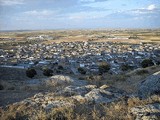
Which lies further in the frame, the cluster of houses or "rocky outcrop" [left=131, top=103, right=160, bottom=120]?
the cluster of houses

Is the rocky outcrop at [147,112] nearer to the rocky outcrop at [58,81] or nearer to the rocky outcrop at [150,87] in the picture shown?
the rocky outcrop at [150,87]

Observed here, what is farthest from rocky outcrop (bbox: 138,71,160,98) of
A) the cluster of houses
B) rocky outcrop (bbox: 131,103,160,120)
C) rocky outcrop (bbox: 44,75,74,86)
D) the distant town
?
the cluster of houses

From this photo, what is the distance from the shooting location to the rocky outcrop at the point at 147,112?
8.49 metres

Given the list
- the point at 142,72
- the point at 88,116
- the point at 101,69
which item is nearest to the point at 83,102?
the point at 88,116

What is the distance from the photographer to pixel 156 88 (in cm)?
1271

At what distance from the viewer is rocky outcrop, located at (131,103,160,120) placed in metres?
8.49

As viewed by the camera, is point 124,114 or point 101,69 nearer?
point 124,114

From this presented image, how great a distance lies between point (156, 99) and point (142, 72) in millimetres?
15305

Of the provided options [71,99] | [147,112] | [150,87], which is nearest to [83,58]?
[150,87]

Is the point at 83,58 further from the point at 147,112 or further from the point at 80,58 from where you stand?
the point at 147,112

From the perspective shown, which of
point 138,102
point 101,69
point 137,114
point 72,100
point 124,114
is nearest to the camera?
point 137,114

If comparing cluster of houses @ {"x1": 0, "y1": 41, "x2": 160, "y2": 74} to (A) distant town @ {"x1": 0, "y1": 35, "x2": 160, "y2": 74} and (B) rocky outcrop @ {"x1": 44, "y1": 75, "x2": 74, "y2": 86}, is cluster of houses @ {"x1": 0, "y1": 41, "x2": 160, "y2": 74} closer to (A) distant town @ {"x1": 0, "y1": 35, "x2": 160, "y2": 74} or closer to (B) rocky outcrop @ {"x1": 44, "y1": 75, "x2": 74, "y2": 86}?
(A) distant town @ {"x1": 0, "y1": 35, "x2": 160, "y2": 74}

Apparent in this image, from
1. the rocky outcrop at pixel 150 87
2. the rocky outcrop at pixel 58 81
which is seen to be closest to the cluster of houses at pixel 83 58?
the rocky outcrop at pixel 58 81

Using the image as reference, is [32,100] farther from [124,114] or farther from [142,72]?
[142,72]
